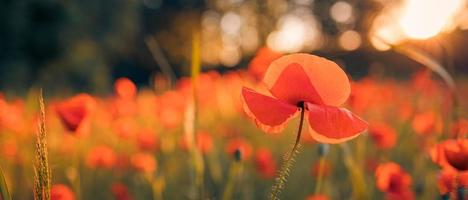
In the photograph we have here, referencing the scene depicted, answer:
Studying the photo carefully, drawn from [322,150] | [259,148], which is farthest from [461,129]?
[259,148]

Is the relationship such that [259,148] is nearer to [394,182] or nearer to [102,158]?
[102,158]

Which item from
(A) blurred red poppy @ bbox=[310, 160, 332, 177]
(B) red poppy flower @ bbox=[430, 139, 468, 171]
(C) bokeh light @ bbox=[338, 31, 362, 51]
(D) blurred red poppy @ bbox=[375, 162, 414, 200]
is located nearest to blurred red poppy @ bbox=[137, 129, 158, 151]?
(A) blurred red poppy @ bbox=[310, 160, 332, 177]

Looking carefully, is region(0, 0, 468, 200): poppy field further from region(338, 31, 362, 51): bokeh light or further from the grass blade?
region(338, 31, 362, 51): bokeh light

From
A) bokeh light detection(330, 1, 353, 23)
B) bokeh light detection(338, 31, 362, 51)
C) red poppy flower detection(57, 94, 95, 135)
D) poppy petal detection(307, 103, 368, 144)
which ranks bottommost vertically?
bokeh light detection(338, 31, 362, 51)

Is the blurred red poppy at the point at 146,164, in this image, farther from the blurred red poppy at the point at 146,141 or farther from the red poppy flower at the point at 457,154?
the red poppy flower at the point at 457,154

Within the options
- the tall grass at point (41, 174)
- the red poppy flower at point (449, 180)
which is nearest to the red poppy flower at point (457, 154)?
the red poppy flower at point (449, 180)

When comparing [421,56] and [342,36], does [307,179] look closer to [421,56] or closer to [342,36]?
[421,56]

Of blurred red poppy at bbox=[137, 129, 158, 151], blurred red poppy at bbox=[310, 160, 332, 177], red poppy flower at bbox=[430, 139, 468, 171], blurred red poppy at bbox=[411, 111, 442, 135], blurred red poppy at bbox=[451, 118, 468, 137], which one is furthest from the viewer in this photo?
blurred red poppy at bbox=[137, 129, 158, 151]
